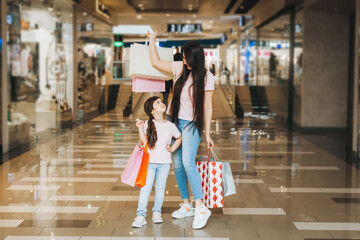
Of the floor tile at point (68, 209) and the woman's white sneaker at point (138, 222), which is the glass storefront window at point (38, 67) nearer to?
the floor tile at point (68, 209)

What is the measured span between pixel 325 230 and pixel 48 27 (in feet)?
27.7

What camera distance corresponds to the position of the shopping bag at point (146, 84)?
14.8 ft

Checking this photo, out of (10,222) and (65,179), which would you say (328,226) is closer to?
(10,222)

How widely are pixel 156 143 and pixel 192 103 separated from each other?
425 millimetres

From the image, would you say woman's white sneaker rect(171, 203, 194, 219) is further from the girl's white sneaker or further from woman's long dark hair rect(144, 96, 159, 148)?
woman's long dark hair rect(144, 96, 159, 148)

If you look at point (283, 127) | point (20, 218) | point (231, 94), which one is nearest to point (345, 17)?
point (283, 127)

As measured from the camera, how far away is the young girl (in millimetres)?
4195

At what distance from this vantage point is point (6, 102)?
8.34 metres

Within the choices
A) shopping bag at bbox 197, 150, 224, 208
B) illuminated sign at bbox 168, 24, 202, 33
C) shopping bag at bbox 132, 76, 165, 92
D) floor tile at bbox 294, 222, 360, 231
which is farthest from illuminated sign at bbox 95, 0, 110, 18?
floor tile at bbox 294, 222, 360, 231

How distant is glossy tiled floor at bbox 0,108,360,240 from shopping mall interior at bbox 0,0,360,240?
0.02m

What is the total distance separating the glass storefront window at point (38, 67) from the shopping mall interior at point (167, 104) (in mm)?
38

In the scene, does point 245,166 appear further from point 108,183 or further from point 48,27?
point 48,27

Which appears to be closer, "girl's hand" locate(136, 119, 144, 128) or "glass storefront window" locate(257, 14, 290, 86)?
"girl's hand" locate(136, 119, 144, 128)

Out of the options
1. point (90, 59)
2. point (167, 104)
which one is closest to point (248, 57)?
point (90, 59)
